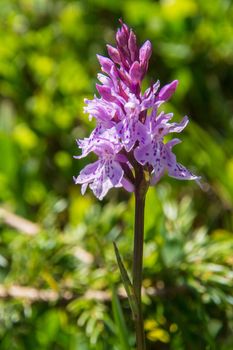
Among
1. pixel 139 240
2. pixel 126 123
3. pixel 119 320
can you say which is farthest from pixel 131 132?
pixel 119 320

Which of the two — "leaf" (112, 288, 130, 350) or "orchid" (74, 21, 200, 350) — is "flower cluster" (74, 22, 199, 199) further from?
"leaf" (112, 288, 130, 350)

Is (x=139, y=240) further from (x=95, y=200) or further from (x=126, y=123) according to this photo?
(x=95, y=200)

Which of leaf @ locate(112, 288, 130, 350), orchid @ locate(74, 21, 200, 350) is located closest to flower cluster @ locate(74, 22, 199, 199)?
orchid @ locate(74, 21, 200, 350)

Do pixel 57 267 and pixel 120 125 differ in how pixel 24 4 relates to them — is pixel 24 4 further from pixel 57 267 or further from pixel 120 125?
pixel 120 125

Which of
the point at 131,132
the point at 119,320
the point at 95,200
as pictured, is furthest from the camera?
the point at 95,200

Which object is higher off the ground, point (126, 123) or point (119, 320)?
point (126, 123)

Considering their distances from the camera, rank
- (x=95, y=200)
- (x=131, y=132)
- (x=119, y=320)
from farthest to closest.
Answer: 1. (x=95, y=200)
2. (x=119, y=320)
3. (x=131, y=132)

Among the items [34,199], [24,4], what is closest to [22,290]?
[34,199]
